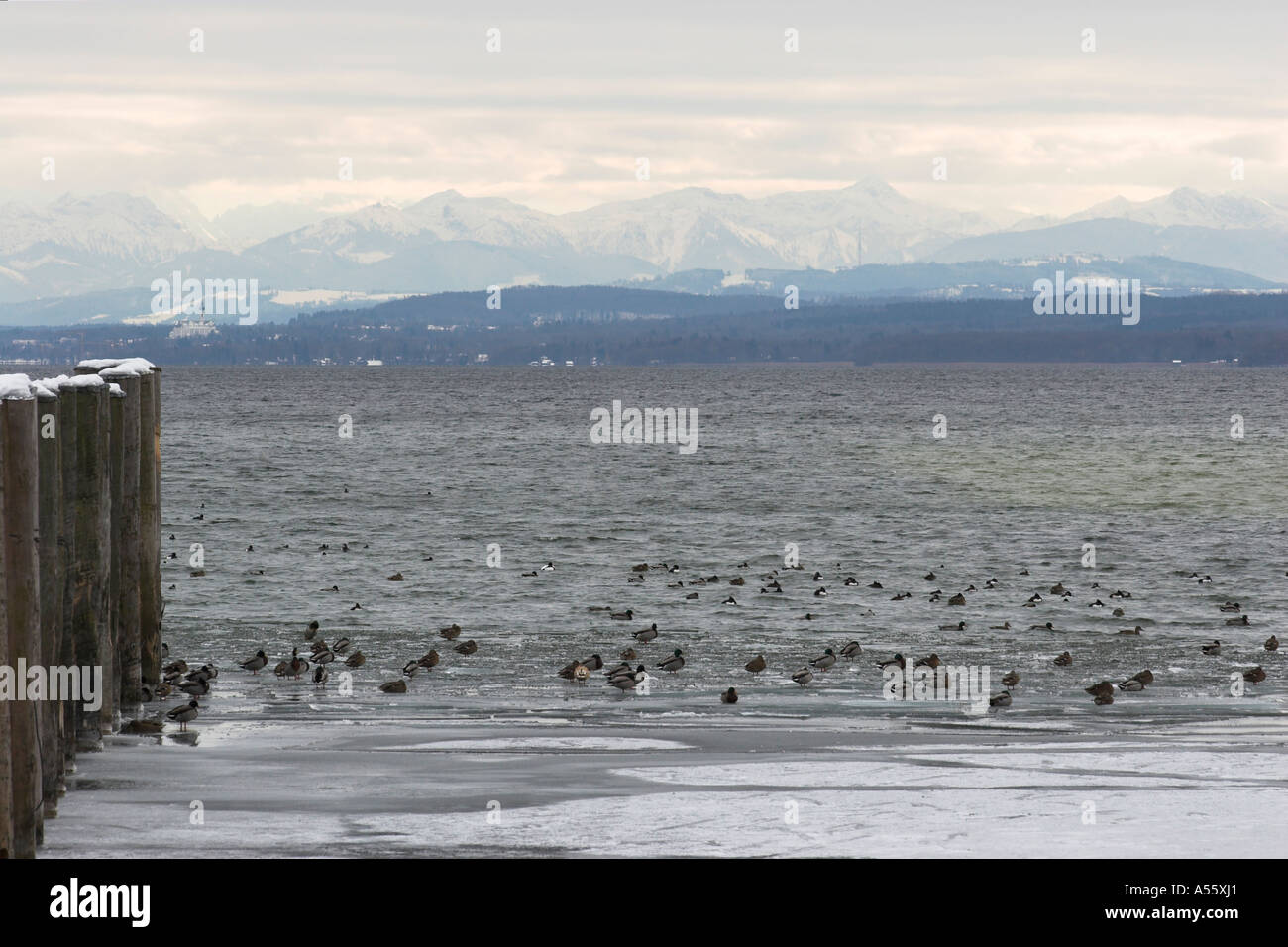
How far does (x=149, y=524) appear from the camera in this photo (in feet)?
67.3

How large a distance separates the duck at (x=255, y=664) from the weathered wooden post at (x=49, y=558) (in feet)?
35.6

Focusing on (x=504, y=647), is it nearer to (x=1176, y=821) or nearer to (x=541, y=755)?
(x=541, y=755)

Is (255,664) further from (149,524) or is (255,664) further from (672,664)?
(672,664)

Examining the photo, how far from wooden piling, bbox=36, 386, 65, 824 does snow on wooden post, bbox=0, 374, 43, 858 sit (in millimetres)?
785

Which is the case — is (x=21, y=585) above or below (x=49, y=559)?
below

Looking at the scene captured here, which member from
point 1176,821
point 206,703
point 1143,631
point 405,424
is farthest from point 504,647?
point 405,424

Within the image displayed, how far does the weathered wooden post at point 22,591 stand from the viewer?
465 inches

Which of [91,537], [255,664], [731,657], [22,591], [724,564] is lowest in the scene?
[731,657]

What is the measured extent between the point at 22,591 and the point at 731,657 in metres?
16.7

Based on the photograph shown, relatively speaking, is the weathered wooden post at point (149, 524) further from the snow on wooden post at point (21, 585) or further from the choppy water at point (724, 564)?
the snow on wooden post at point (21, 585)

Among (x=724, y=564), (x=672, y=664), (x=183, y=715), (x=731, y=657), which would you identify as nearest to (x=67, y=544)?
(x=183, y=715)

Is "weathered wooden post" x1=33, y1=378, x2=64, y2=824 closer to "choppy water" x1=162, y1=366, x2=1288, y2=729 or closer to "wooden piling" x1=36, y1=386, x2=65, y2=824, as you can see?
"wooden piling" x1=36, y1=386, x2=65, y2=824

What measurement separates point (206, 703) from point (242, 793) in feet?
21.5

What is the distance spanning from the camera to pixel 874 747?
18.0 meters
